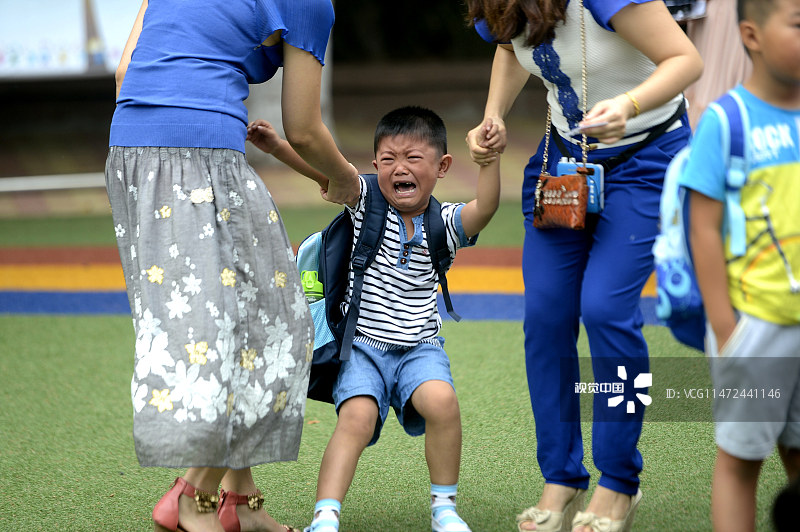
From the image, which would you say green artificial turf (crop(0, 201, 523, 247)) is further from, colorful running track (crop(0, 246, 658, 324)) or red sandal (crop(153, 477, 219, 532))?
red sandal (crop(153, 477, 219, 532))

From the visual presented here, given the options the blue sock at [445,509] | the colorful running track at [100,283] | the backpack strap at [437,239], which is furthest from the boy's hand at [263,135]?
the colorful running track at [100,283]

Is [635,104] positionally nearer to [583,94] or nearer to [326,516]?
[583,94]

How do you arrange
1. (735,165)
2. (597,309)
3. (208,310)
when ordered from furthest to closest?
(597,309) < (208,310) < (735,165)

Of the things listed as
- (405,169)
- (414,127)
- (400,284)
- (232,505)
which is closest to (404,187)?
(405,169)

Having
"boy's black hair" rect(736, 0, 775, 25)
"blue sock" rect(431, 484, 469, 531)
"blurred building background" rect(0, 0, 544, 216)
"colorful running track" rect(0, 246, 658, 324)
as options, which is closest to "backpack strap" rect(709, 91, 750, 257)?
"boy's black hair" rect(736, 0, 775, 25)

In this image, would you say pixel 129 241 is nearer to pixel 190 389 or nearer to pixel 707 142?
pixel 190 389

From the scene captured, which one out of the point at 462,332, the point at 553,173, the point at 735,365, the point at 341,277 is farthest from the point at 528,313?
the point at 462,332

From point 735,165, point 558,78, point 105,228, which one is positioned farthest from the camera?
point 105,228

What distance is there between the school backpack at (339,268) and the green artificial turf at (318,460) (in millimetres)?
525

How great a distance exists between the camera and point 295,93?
2471 millimetres

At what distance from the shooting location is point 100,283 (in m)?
6.46

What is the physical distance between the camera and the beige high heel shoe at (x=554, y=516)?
266 cm

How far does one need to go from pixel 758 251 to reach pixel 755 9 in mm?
515

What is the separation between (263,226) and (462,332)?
2.76 metres
